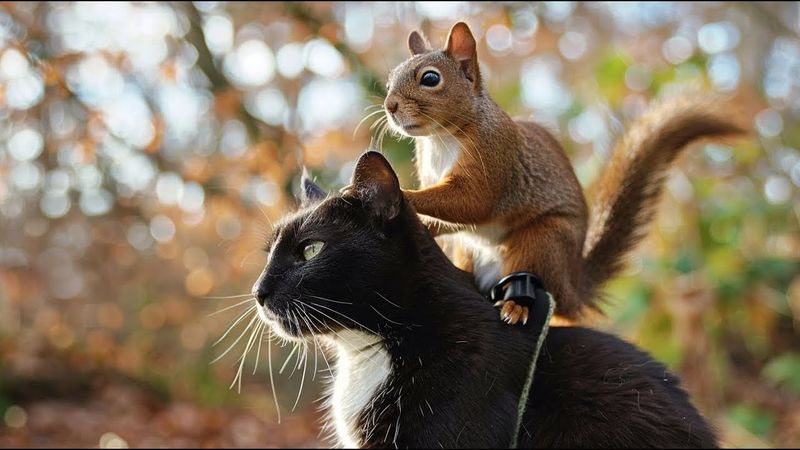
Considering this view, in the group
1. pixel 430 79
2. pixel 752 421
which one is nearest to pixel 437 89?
pixel 430 79

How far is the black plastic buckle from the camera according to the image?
84.3 inches

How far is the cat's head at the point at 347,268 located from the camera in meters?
2.08

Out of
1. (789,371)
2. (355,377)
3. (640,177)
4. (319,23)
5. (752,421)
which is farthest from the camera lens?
(789,371)

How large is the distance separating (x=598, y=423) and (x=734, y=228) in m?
5.66

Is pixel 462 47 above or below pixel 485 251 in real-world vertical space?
above

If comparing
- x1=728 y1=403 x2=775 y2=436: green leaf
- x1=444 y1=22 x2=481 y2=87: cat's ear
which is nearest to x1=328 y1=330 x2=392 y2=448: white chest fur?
x1=444 y1=22 x2=481 y2=87: cat's ear

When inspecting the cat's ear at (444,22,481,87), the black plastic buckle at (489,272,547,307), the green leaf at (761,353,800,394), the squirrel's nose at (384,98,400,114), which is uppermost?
the cat's ear at (444,22,481,87)

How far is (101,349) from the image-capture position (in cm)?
678

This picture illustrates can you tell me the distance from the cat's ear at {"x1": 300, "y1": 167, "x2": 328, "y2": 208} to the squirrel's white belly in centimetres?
44

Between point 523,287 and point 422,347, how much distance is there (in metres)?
0.32

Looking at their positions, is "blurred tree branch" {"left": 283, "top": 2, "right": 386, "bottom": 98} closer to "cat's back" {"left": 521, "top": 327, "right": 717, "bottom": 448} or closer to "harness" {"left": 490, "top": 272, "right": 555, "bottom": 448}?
"harness" {"left": 490, "top": 272, "right": 555, "bottom": 448}

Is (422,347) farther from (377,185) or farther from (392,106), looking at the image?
(392,106)

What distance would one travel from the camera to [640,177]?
2.79m

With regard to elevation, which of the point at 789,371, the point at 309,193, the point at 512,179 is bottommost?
the point at 789,371
